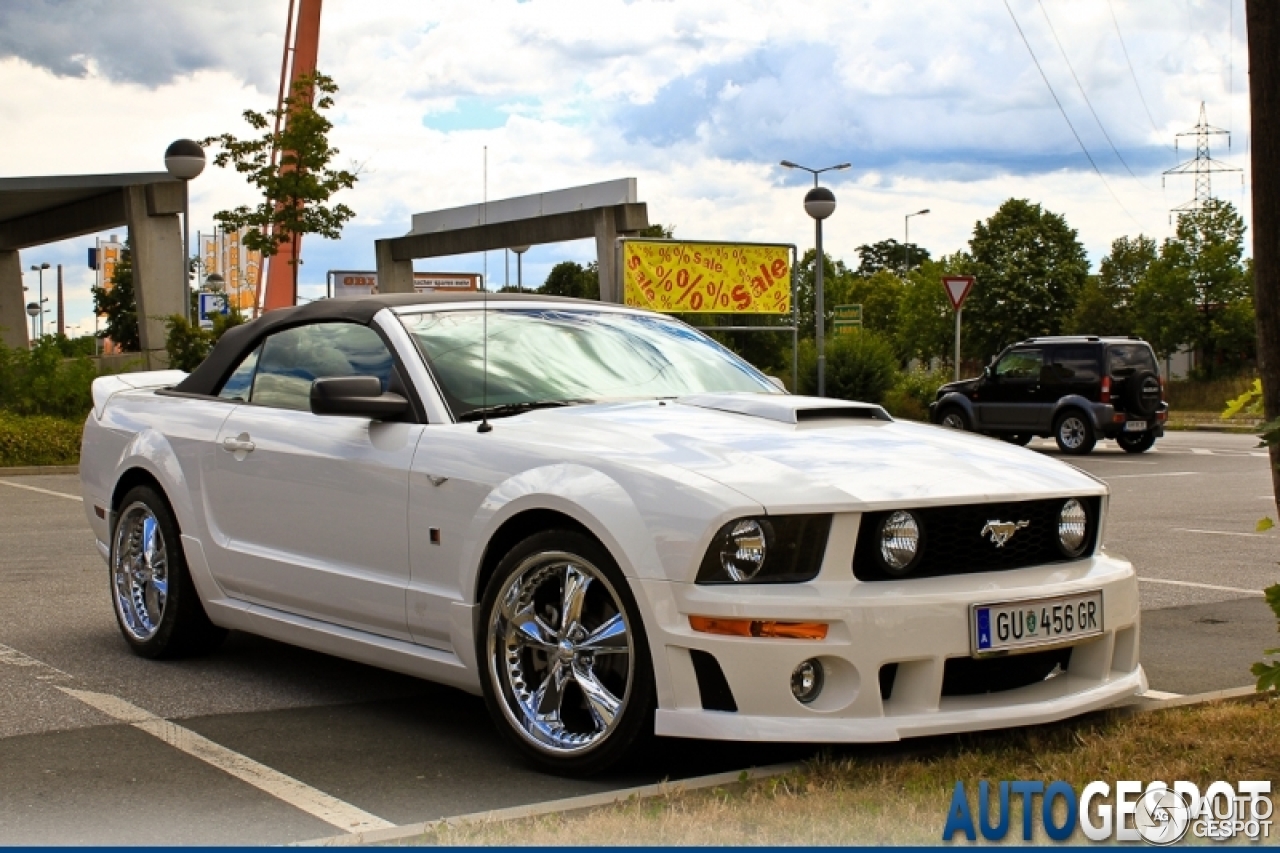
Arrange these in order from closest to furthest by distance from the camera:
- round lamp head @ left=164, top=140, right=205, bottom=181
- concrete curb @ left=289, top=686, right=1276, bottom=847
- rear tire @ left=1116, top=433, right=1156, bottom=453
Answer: concrete curb @ left=289, top=686, right=1276, bottom=847 → round lamp head @ left=164, top=140, right=205, bottom=181 → rear tire @ left=1116, top=433, right=1156, bottom=453

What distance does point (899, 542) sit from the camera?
462 centimetres

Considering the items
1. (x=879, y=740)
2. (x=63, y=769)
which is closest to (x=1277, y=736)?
(x=879, y=740)

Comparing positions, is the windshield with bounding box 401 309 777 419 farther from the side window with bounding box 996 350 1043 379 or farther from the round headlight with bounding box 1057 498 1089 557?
the side window with bounding box 996 350 1043 379

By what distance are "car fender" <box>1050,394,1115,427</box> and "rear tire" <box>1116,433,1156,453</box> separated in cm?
45

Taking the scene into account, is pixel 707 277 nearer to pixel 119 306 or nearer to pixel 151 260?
pixel 151 260

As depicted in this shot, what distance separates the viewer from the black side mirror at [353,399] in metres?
5.49

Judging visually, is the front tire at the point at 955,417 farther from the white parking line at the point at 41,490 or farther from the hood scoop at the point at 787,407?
the hood scoop at the point at 787,407

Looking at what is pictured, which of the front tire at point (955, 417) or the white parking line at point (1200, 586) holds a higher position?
the white parking line at point (1200, 586)

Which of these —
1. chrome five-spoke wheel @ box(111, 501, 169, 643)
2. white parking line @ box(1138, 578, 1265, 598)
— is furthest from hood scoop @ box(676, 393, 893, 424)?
white parking line @ box(1138, 578, 1265, 598)

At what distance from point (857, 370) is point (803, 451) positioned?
30.2m

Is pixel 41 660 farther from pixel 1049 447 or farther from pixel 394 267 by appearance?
pixel 394 267

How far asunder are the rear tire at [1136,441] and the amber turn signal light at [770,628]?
2315 cm

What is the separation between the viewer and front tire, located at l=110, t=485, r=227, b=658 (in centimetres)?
679

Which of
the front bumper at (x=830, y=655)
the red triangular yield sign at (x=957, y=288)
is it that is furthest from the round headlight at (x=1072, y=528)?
the red triangular yield sign at (x=957, y=288)
